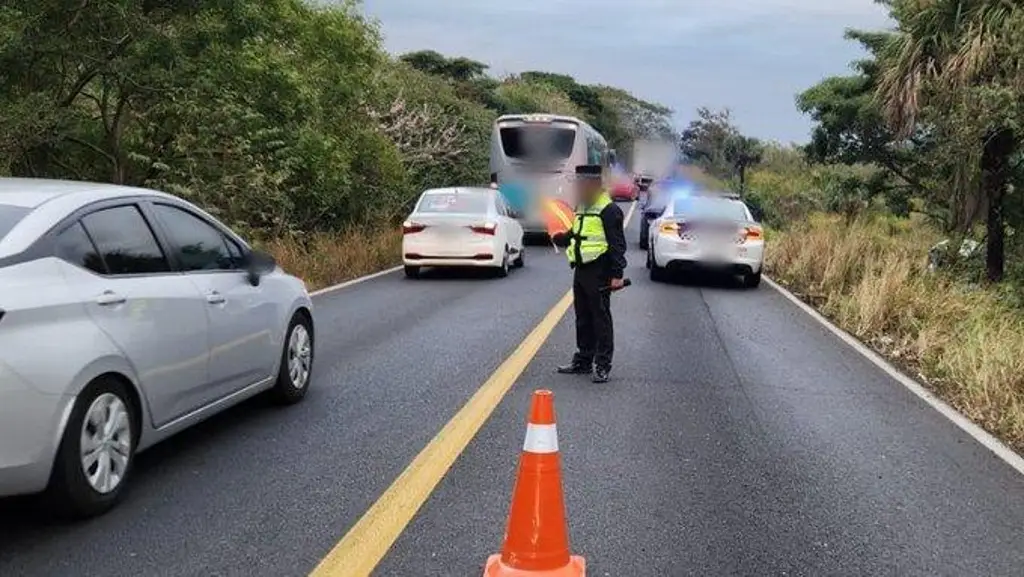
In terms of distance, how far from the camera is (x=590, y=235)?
8492mm

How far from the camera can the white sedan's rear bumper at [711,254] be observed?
16250 millimetres

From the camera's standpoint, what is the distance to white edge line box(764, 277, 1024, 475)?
6716 mm

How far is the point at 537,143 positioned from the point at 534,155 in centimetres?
33

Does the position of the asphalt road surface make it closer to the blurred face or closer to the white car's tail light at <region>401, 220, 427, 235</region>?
the blurred face

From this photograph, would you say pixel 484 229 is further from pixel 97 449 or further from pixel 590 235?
pixel 97 449

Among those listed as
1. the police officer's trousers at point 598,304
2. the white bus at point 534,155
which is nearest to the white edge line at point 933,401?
the police officer's trousers at point 598,304

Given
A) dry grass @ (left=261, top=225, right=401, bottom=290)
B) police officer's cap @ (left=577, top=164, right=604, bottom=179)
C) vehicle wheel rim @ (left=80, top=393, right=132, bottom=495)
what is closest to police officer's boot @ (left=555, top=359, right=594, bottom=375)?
police officer's cap @ (left=577, top=164, right=604, bottom=179)

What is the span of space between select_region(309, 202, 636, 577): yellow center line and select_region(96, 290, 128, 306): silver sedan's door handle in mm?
1611

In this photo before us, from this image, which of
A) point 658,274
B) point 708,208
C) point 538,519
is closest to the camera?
point 538,519

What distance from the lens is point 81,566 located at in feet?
14.1

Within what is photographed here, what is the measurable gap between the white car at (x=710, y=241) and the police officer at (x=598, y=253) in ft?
25.7

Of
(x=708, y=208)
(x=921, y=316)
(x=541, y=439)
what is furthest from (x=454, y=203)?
(x=541, y=439)

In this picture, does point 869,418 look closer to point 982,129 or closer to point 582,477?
point 582,477

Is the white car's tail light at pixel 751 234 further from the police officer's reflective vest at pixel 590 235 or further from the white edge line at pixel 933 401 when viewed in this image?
the police officer's reflective vest at pixel 590 235
